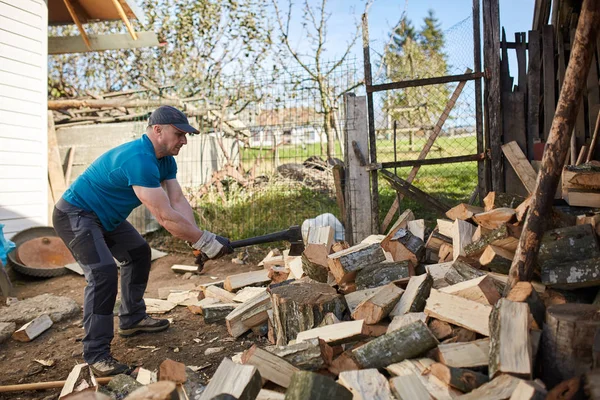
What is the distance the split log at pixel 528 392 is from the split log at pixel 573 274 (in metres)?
0.97

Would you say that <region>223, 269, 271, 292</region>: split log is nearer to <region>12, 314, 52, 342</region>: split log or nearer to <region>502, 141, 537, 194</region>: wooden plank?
<region>12, 314, 52, 342</region>: split log

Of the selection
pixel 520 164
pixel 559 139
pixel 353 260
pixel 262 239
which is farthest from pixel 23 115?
pixel 559 139

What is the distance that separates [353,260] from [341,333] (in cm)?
81

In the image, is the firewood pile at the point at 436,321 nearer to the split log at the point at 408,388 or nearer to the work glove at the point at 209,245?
the split log at the point at 408,388

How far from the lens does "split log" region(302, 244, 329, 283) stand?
3762 millimetres

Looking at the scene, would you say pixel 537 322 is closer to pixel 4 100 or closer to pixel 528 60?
pixel 528 60

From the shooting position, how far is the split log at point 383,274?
11.1ft

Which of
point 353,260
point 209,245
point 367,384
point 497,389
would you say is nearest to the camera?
point 497,389

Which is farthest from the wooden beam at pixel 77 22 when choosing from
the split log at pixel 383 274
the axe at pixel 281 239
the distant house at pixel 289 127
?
the split log at pixel 383 274

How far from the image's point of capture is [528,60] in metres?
5.70

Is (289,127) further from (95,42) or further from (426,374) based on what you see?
(426,374)

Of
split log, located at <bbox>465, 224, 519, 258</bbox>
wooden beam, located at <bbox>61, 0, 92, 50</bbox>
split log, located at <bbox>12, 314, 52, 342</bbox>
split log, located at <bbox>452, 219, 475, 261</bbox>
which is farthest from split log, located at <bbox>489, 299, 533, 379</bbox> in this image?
wooden beam, located at <bbox>61, 0, 92, 50</bbox>

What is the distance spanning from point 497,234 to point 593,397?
138 cm

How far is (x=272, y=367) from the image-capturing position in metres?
2.45
